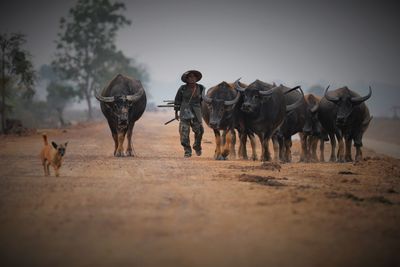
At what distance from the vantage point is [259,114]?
15.4 metres

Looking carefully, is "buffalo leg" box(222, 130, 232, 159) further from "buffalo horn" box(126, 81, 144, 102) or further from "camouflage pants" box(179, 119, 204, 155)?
"buffalo horn" box(126, 81, 144, 102)

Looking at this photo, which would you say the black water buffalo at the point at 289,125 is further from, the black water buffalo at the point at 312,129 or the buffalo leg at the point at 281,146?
the black water buffalo at the point at 312,129

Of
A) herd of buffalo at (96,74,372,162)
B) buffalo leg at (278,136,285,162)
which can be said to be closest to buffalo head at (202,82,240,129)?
herd of buffalo at (96,74,372,162)

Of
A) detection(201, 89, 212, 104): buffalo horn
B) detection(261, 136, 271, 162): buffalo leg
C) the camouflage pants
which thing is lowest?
detection(261, 136, 271, 162): buffalo leg

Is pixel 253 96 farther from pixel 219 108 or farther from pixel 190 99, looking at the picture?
pixel 190 99

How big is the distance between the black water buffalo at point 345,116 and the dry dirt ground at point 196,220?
6254 millimetres

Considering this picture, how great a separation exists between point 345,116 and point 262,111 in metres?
2.96

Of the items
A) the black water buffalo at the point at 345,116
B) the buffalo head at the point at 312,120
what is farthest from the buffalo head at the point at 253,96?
the buffalo head at the point at 312,120

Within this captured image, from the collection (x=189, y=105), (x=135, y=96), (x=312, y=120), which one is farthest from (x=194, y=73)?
(x=312, y=120)

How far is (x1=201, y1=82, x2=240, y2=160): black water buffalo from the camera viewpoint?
15078 millimetres

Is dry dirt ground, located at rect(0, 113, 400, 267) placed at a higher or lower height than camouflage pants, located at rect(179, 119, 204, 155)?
lower

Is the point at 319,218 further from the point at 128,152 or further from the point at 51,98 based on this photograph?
the point at 51,98

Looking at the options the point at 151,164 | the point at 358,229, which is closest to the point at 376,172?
the point at 151,164

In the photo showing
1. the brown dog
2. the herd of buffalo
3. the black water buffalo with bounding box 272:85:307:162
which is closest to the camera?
the brown dog
